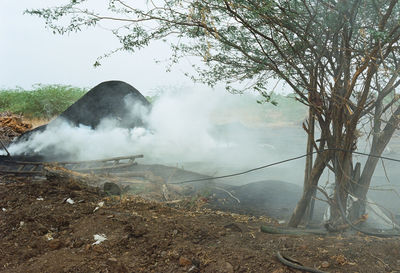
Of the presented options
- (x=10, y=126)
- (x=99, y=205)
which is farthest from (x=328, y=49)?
(x=10, y=126)

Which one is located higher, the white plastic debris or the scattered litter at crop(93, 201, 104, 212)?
the scattered litter at crop(93, 201, 104, 212)

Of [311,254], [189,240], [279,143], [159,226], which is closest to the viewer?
[311,254]

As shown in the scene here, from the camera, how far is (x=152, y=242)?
4.04 m

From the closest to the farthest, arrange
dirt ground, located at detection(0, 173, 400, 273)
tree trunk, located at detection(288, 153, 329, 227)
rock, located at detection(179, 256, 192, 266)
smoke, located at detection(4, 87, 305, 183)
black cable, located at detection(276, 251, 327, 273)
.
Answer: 1. black cable, located at detection(276, 251, 327, 273)
2. dirt ground, located at detection(0, 173, 400, 273)
3. rock, located at detection(179, 256, 192, 266)
4. tree trunk, located at detection(288, 153, 329, 227)
5. smoke, located at detection(4, 87, 305, 183)

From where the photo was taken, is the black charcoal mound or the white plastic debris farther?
the black charcoal mound

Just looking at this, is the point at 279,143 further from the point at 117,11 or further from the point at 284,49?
the point at 117,11

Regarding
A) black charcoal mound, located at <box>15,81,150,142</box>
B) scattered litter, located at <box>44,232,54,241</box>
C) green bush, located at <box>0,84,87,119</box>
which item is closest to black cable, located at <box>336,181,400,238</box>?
scattered litter, located at <box>44,232,54,241</box>

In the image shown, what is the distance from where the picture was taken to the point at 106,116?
12.1 m

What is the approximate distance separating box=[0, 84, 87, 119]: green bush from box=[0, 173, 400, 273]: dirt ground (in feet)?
40.9

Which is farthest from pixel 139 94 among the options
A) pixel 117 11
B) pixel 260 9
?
pixel 260 9

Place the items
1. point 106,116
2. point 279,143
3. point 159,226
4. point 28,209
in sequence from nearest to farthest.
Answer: point 159,226, point 28,209, point 106,116, point 279,143

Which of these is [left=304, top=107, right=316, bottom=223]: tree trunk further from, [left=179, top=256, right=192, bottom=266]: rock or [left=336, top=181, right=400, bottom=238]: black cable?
[left=179, top=256, right=192, bottom=266]: rock

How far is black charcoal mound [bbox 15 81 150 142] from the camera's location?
12.0 m

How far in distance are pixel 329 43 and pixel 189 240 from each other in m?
2.71
